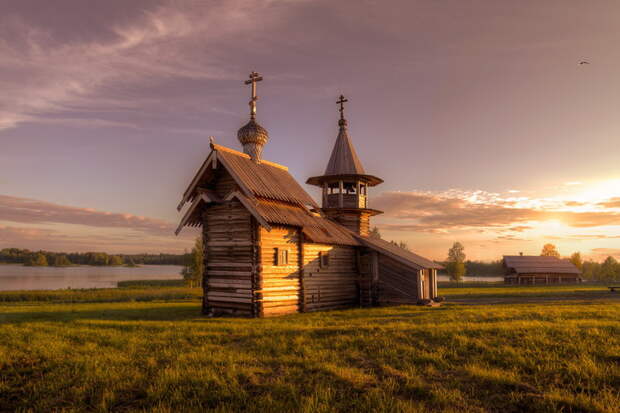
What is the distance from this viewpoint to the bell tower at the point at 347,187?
30375 mm

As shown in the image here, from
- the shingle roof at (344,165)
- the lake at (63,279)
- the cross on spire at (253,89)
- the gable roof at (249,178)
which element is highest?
the cross on spire at (253,89)

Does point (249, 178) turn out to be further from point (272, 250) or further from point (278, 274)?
point (278, 274)

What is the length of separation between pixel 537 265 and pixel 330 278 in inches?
2337

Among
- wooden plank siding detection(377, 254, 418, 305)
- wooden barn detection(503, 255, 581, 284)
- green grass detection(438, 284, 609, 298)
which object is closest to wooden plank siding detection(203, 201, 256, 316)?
wooden plank siding detection(377, 254, 418, 305)

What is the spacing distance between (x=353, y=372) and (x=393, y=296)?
58.2ft

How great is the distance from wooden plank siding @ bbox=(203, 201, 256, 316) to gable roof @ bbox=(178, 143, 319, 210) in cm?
121

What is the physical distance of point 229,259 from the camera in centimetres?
2020

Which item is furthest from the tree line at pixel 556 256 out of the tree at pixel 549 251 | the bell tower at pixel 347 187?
the bell tower at pixel 347 187

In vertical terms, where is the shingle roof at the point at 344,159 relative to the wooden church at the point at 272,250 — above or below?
above

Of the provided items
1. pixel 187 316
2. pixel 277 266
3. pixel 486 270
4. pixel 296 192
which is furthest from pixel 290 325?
pixel 486 270

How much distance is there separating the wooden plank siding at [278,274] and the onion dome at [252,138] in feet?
19.9

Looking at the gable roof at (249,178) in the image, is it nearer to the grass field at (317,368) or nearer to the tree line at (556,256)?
the grass field at (317,368)

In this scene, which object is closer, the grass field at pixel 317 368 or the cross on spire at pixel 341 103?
the grass field at pixel 317 368

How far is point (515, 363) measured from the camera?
9711 millimetres
